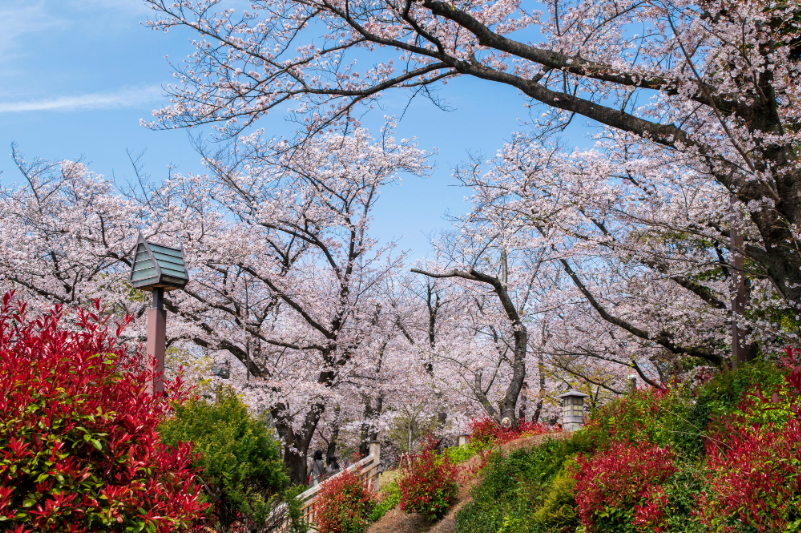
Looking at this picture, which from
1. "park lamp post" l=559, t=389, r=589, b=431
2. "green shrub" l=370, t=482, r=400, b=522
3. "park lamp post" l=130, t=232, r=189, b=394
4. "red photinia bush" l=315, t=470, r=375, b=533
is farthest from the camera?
"park lamp post" l=559, t=389, r=589, b=431

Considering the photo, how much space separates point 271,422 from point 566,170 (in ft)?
28.3

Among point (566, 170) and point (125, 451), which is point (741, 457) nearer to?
point (125, 451)

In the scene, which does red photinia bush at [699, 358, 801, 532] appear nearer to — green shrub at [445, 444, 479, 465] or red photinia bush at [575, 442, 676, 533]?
red photinia bush at [575, 442, 676, 533]

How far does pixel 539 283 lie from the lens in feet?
52.2

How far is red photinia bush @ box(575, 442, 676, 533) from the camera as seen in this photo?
477 centimetres

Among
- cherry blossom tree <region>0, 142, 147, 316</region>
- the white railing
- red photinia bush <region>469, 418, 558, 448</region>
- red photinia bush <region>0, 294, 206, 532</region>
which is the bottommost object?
the white railing

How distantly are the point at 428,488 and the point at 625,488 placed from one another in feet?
14.0

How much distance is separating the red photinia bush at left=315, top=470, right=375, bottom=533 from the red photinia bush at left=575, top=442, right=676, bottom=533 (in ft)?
12.7

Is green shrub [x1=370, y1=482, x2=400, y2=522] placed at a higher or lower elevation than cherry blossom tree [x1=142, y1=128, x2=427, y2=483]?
lower

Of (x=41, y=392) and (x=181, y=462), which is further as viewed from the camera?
(x=181, y=462)

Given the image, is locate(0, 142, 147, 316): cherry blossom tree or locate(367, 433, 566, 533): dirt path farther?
locate(0, 142, 147, 316): cherry blossom tree

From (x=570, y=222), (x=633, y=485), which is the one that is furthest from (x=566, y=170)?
(x=633, y=485)

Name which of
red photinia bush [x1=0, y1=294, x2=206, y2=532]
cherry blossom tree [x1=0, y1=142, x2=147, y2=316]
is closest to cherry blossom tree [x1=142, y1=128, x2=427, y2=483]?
cherry blossom tree [x1=0, y1=142, x2=147, y2=316]

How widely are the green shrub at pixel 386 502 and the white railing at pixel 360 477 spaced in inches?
10.7
